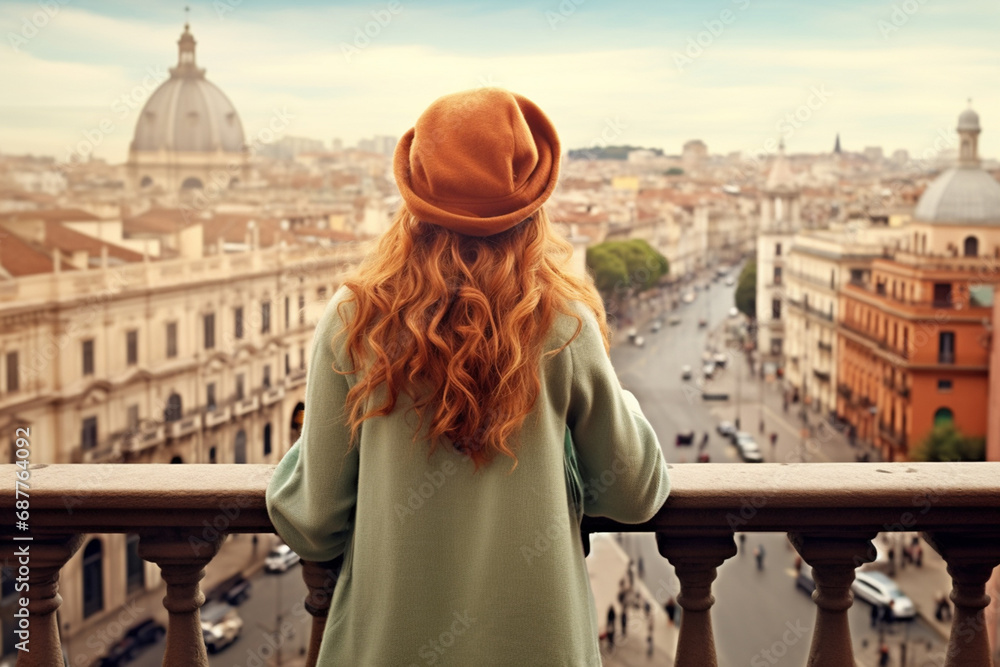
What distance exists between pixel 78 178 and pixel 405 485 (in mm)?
33074

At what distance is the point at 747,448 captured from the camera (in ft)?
109

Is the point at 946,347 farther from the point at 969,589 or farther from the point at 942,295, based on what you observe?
the point at 969,589

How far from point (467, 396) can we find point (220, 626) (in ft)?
49.0

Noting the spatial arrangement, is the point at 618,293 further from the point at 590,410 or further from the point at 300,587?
the point at 590,410

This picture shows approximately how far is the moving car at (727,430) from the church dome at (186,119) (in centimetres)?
2406

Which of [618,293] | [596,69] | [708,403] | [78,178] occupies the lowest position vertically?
[708,403]

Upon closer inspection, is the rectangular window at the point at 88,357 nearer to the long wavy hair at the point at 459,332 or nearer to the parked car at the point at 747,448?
the parked car at the point at 747,448

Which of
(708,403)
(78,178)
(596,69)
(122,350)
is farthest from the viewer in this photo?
(596,69)

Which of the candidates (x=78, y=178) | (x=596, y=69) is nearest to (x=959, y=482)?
(x=78, y=178)

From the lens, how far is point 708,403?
44.8 meters

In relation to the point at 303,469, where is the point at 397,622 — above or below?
below

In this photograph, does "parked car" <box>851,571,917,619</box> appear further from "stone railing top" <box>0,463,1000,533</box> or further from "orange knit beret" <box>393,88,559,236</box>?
"orange knit beret" <box>393,88,559,236</box>

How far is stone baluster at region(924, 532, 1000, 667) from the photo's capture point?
1.54 meters

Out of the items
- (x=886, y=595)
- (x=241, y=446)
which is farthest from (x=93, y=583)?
(x=886, y=595)
